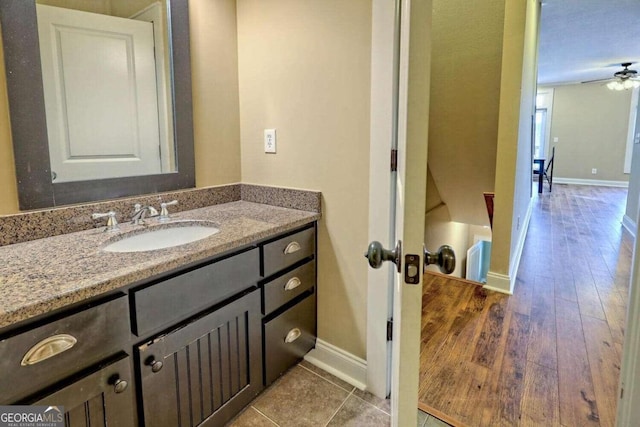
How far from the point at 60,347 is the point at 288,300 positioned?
0.90 m

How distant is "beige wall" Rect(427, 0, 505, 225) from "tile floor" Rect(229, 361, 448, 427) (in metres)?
2.27

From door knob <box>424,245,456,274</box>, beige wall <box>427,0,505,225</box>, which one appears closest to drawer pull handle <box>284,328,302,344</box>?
door knob <box>424,245,456,274</box>

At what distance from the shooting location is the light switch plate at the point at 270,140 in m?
1.85

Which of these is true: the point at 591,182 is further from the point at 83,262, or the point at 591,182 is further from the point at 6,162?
the point at 6,162

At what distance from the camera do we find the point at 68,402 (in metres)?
0.91

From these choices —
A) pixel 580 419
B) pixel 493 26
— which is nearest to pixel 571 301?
pixel 580 419

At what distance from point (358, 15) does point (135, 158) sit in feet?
3.67

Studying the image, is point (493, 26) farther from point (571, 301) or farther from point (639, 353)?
point (639, 353)

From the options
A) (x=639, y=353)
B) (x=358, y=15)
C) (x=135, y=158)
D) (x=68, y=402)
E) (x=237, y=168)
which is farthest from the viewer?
(x=237, y=168)

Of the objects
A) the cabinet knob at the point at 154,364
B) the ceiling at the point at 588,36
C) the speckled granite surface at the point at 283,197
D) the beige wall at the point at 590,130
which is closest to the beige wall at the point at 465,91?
the ceiling at the point at 588,36

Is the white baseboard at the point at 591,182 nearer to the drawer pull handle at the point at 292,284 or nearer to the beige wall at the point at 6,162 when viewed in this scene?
the drawer pull handle at the point at 292,284

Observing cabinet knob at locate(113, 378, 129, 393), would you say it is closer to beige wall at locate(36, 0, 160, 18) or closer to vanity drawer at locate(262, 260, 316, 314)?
vanity drawer at locate(262, 260, 316, 314)

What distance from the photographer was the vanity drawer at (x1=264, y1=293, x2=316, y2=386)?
61.6 inches

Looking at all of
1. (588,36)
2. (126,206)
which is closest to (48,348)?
(126,206)
